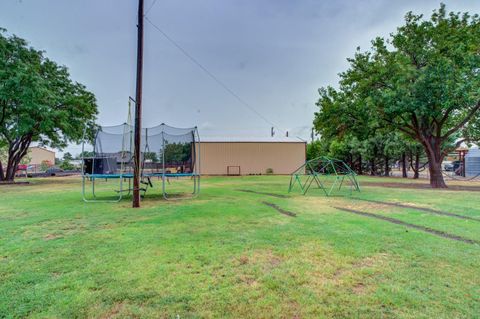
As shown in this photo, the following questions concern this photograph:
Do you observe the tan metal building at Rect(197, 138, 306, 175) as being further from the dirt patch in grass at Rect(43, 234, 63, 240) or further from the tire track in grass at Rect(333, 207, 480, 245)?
the dirt patch in grass at Rect(43, 234, 63, 240)

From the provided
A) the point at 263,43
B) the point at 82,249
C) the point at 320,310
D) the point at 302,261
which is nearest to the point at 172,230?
the point at 82,249

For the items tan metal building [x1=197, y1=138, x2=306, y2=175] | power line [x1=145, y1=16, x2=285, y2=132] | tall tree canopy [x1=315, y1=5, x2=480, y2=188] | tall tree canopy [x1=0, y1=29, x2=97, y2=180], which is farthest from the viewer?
tan metal building [x1=197, y1=138, x2=306, y2=175]

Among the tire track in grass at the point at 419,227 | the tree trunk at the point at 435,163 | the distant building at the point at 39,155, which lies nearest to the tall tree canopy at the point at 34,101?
the tire track in grass at the point at 419,227

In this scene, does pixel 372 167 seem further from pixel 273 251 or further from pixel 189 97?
pixel 273 251

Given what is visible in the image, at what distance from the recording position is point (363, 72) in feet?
45.3

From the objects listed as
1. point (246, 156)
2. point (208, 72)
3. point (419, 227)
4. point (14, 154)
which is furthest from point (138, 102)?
point (246, 156)

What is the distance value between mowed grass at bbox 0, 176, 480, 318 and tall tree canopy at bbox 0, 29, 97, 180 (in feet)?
32.8

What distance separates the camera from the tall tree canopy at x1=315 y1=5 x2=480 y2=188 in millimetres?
10906

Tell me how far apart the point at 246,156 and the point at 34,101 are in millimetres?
15635

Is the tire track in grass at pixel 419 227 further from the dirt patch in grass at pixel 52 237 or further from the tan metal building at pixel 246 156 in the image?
the tan metal building at pixel 246 156

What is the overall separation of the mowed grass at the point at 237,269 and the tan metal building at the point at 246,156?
1970cm

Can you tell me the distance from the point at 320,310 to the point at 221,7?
12071mm

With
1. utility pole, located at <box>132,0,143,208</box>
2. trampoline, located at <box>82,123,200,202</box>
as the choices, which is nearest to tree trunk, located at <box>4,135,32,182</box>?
trampoline, located at <box>82,123,200,202</box>

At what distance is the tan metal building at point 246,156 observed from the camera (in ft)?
80.6
